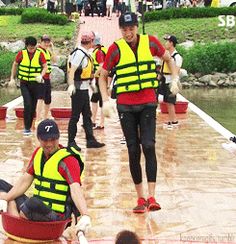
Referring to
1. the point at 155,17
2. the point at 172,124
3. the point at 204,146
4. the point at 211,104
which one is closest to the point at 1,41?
the point at 155,17

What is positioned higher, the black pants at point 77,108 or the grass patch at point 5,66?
the black pants at point 77,108

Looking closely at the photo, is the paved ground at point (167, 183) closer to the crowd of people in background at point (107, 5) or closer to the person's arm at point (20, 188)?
the person's arm at point (20, 188)

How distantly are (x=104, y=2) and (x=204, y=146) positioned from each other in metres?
28.8

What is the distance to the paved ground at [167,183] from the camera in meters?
6.48

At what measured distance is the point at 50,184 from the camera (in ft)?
19.2

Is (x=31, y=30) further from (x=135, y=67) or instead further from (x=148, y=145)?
(x=148, y=145)

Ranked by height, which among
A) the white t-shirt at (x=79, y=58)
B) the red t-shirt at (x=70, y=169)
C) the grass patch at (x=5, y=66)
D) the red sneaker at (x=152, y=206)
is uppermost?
the white t-shirt at (x=79, y=58)

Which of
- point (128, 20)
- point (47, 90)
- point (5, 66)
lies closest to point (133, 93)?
point (128, 20)

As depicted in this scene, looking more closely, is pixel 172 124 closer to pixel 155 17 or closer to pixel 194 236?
pixel 194 236

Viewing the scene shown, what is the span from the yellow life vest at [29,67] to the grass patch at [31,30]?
60.1 ft

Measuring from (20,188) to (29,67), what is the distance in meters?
5.88

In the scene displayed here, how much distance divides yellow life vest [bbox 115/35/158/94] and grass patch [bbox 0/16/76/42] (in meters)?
23.3

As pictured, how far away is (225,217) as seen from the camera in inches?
271

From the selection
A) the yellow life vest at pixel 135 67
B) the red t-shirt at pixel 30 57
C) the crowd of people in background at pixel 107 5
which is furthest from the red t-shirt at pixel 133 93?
the crowd of people in background at pixel 107 5
